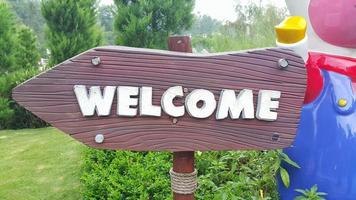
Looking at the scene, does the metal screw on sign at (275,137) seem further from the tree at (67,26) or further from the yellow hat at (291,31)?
the tree at (67,26)

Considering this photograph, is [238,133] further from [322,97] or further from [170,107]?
[322,97]

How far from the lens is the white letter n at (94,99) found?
1.20 metres

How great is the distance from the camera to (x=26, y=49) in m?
7.80

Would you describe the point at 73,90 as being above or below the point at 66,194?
above

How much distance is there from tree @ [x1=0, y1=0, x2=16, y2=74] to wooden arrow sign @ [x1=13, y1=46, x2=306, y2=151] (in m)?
6.45

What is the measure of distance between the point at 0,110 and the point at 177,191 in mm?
6064

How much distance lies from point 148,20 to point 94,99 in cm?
520

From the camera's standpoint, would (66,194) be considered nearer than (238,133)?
No

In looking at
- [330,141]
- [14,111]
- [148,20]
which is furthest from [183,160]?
[14,111]

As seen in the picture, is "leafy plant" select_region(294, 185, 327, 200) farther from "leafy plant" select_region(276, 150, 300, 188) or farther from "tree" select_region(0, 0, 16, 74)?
"tree" select_region(0, 0, 16, 74)

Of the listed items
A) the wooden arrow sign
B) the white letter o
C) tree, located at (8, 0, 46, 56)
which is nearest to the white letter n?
the wooden arrow sign

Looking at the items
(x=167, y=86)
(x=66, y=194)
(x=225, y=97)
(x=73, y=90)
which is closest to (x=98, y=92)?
(x=73, y=90)

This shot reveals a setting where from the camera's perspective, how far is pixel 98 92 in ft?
3.92

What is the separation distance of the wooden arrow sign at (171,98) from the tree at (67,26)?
5.92 metres
